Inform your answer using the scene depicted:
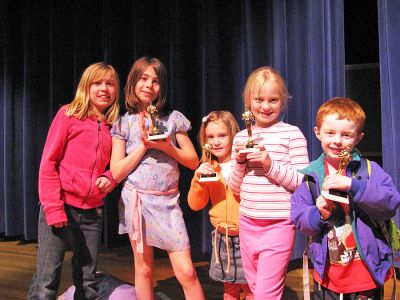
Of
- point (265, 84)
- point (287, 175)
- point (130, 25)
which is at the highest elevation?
point (130, 25)

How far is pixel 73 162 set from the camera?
1848 mm

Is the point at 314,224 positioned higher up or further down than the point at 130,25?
further down

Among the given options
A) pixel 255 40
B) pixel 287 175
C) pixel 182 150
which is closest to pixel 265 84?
pixel 287 175

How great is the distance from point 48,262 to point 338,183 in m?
1.21

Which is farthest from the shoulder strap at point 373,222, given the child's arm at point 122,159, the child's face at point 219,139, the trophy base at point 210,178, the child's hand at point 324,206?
the child's arm at point 122,159

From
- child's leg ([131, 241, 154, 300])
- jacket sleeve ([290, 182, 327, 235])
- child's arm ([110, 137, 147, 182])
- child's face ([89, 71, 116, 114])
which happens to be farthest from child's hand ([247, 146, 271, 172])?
child's face ([89, 71, 116, 114])

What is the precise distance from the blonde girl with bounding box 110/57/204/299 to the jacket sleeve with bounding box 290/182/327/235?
581 millimetres

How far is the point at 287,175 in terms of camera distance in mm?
1531

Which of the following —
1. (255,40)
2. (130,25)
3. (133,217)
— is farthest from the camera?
(130,25)

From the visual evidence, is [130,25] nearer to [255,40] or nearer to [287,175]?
[255,40]

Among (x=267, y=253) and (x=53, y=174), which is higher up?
(x=53, y=174)

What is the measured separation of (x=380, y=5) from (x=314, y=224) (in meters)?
1.81

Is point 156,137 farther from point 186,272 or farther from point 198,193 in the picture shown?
point 186,272

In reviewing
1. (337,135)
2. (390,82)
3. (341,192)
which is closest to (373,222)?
(341,192)
